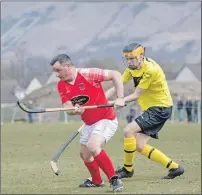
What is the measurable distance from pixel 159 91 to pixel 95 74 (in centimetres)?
181

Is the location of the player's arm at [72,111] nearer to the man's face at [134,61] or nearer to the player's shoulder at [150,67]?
the man's face at [134,61]

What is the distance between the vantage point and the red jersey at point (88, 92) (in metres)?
10.4

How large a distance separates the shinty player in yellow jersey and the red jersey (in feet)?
2.79

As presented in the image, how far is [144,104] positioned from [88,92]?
1769 mm

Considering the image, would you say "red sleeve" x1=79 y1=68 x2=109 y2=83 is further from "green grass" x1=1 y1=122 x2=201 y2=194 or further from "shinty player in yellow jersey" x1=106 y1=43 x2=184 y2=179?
"green grass" x1=1 y1=122 x2=201 y2=194

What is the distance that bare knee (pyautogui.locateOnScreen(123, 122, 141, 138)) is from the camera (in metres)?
11.6

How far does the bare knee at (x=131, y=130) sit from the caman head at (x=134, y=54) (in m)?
0.96

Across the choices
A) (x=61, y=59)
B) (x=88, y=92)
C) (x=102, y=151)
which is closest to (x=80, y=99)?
(x=88, y=92)

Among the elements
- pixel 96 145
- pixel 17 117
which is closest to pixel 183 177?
pixel 96 145

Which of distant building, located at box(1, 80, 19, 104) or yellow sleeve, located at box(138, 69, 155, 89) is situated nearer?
yellow sleeve, located at box(138, 69, 155, 89)

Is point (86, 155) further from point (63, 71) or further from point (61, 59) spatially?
point (61, 59)

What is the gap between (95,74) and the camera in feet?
34.0

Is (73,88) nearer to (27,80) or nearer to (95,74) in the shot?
(95,74)

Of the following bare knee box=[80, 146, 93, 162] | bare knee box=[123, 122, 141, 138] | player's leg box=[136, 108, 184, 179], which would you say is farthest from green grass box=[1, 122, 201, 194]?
bare knee box=[123, 122, 141, 138]
